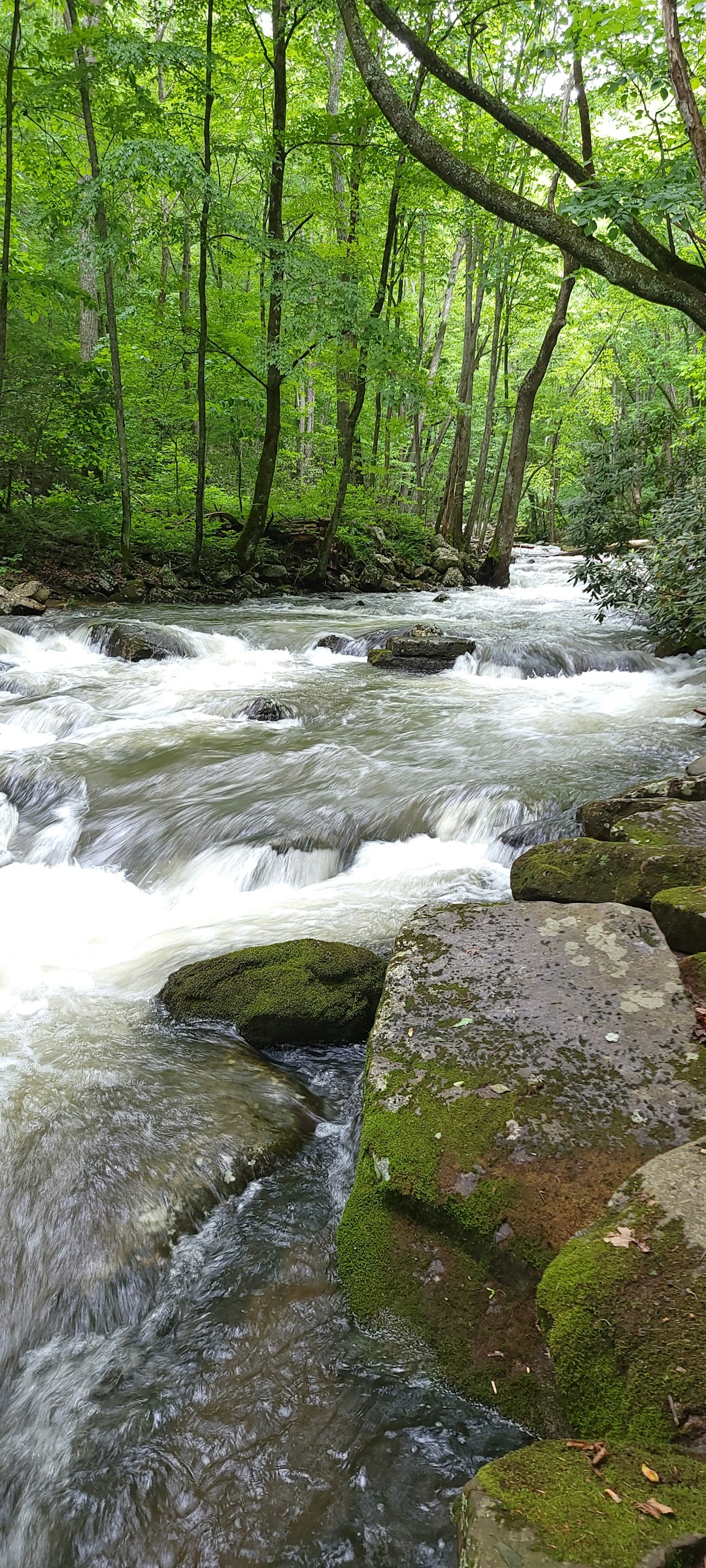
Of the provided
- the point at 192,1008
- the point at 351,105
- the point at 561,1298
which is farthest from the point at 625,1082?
the point at 351,105

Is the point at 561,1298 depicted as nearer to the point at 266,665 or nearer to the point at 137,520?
the point at 266,665

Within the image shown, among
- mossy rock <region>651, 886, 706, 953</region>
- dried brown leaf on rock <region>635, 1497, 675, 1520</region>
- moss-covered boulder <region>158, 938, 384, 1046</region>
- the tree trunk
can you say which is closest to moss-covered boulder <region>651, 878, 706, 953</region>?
mossy rock <region>651, 886, 706, 953</region>

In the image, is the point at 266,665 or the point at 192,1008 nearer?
the point at 192,1008

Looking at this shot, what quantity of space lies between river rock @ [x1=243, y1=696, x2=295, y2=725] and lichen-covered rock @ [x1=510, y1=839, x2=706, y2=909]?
15.1 ft

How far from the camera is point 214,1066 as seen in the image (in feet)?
11.5

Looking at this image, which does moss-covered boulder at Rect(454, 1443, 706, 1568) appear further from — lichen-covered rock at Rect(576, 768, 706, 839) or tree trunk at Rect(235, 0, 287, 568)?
tree trunk at Rect(235, 0, 287, 568)

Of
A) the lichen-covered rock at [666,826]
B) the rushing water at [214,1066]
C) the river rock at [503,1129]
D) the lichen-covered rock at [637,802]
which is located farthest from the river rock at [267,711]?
the river rock at [503,1129]

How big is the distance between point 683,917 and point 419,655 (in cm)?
781

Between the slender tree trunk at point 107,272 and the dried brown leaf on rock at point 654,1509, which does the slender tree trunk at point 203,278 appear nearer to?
the slender tree trunk at point 107,272

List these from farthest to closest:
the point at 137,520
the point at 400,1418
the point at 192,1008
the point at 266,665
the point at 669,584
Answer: the point at 137,520 < the point at 266,665 < the point at 669,584 < the point at 192,1008 < the point at 400,1418

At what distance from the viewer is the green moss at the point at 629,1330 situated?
171cm

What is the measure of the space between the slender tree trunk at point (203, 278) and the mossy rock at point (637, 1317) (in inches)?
466

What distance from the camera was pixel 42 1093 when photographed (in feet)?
10.9

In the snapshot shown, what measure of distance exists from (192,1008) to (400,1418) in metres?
2.04
